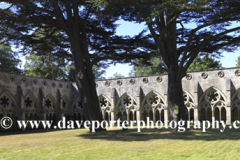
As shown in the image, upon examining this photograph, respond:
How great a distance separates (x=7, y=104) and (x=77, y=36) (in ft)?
28.7

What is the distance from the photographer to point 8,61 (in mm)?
36938

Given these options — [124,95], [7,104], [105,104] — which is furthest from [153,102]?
[7,104]

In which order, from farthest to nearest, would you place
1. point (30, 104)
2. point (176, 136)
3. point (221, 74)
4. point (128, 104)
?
1. point (128, 104)
2. point (30, 104)
3. point (221, 74)
4. point (176, 136)

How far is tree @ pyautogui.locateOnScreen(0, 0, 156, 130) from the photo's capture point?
15305mm

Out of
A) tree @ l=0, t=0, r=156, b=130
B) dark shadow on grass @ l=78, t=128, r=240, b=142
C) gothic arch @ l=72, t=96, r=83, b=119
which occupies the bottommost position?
dark shadow on grass @ l=78, t=128, r=240, b=142

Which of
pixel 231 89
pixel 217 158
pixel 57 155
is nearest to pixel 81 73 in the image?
pixel 57 155

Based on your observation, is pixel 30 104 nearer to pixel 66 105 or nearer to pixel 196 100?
pixel 66 105

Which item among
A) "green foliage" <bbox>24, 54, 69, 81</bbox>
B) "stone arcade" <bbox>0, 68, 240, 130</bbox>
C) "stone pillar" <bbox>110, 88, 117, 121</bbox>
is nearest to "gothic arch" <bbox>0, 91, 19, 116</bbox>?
"stone arcade" <bbox>0, 68, 240, 130</bbox>

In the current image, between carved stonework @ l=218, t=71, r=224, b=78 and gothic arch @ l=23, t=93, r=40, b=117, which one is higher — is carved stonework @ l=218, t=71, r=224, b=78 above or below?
above

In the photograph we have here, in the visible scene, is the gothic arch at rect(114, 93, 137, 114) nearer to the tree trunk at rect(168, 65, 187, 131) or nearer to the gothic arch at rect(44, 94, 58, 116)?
the gothic arch at rect(44, 94, 58, 116)

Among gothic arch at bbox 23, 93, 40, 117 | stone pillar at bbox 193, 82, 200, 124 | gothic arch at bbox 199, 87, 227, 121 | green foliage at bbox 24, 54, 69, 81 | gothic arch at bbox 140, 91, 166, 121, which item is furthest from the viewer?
green foliage at bbox 24, 54, 69, 81

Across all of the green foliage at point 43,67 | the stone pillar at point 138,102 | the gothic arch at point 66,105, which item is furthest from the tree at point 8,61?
the stone pillar at point 138,102

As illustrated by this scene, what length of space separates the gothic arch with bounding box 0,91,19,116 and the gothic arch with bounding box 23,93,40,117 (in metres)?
1.09

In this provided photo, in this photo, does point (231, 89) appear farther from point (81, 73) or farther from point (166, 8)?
point (166, 8)
